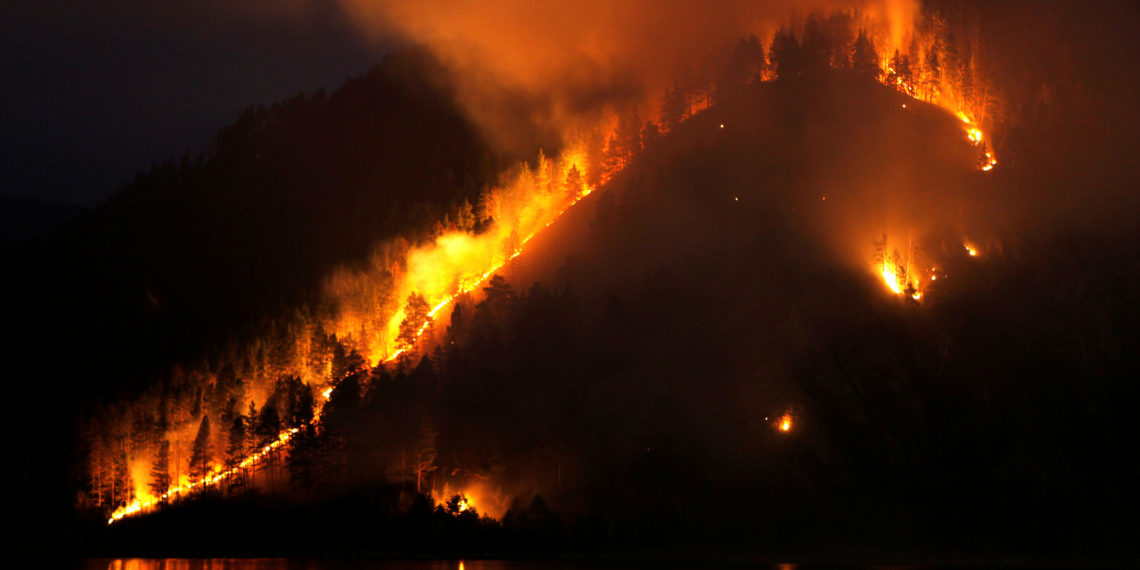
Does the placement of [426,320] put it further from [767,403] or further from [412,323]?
[767,403]

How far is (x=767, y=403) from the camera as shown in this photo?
347ft

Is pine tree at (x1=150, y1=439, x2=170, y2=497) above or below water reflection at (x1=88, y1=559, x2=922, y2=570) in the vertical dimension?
above

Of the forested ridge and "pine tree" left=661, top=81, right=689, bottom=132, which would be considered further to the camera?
"pine tree" left=661, top=81, right=689, bottom=132

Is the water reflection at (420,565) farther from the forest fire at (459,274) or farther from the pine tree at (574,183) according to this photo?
the pine tree at (574,183)

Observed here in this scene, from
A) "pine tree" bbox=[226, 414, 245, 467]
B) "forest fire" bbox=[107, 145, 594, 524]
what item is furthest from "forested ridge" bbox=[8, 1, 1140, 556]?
"pine tree" bbox=[226, 414, 245, 467]

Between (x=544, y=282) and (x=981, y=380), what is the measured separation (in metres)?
57.3

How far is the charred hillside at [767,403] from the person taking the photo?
3834 inches

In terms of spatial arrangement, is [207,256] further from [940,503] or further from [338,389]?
[940,503]

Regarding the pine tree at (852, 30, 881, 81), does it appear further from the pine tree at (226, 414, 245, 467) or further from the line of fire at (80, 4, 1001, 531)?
the pine tree at (226, 414, 245, 467)

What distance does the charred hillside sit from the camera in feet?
319

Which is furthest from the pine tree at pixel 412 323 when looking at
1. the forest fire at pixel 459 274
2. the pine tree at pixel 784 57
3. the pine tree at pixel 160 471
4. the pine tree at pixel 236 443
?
the pine tree at pixel 784 57

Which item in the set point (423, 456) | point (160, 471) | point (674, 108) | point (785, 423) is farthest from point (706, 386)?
point (674, 108)

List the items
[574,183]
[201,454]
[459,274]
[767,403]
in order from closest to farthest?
[767,403] < [201,454] < [459,274] < [574,183]

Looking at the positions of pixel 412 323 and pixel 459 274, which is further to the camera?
pixel 459 274
